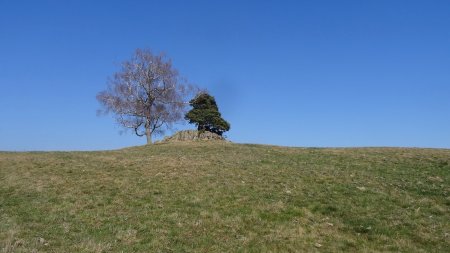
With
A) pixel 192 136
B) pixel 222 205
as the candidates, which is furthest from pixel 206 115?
pixel 222 205

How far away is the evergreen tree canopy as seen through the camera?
190 feet

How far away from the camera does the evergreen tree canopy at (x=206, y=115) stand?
2276 inches

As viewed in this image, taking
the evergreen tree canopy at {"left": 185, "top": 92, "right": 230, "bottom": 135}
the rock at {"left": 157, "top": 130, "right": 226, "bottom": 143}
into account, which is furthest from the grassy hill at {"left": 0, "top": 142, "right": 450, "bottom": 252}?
the evergreen tree canopy at {"left": 185, "top": 92, "right": 230, "bottom": 135}

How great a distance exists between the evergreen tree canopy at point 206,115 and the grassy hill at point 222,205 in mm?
26566

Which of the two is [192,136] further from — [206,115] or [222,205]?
[222,205]

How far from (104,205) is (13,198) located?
499cm

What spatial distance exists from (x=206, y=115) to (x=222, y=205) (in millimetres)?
38600

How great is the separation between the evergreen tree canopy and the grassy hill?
2657cm

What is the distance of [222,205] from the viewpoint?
763 inches

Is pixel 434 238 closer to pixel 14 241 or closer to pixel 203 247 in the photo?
pixel 203 247

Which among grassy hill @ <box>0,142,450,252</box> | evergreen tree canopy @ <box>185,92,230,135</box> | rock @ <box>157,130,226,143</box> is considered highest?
evergreen tree canopy @ <box>185,92,230,135</box>

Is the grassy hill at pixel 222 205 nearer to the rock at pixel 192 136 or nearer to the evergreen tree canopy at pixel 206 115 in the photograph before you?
the rock at pixel 192 136

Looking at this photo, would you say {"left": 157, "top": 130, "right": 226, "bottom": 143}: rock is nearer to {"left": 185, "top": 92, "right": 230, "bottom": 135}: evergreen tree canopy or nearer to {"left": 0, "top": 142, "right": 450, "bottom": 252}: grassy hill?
{"left": 185, "top": 92, "right": 230, "bottom": 135}: evergreen tree canopy

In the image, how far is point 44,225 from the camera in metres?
16.7
